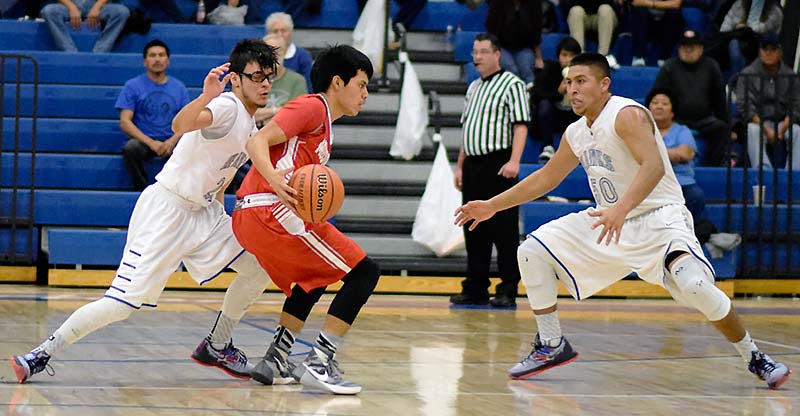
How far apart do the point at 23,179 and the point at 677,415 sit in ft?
24.7

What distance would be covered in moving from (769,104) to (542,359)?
6.92m

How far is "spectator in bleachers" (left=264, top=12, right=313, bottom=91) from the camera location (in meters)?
11.0

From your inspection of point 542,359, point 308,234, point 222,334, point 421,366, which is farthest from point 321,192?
point 542,359

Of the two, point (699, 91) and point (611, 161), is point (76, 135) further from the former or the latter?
point (611, 161)

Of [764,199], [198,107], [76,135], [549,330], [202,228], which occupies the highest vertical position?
[198,107]

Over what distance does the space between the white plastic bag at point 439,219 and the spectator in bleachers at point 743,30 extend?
3.83 m

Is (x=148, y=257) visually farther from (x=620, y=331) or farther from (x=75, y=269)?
(x=75, y=269)

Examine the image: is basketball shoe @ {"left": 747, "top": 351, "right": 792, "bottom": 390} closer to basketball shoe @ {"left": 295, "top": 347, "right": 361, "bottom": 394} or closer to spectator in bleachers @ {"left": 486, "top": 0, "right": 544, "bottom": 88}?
basketball shoe @ {"left": 295, "top": 347, "right": 361, "bottom": 394}

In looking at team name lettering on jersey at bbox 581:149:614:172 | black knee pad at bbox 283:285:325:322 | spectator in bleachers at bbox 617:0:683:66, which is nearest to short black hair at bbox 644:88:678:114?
spectator in bleachers at bbox 617:0:683:66

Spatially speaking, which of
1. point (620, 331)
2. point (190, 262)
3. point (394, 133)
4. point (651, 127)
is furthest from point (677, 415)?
point (394, 133)

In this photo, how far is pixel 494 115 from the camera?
30.9 feet

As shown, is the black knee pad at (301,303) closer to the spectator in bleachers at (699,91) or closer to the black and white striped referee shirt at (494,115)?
the black and white striped referee shirt at (494,115)

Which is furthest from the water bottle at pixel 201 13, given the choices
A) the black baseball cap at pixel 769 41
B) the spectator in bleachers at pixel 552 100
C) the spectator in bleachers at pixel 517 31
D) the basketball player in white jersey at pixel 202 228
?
the basketball player in white jersey at pixel 202 228

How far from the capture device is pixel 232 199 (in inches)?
416
